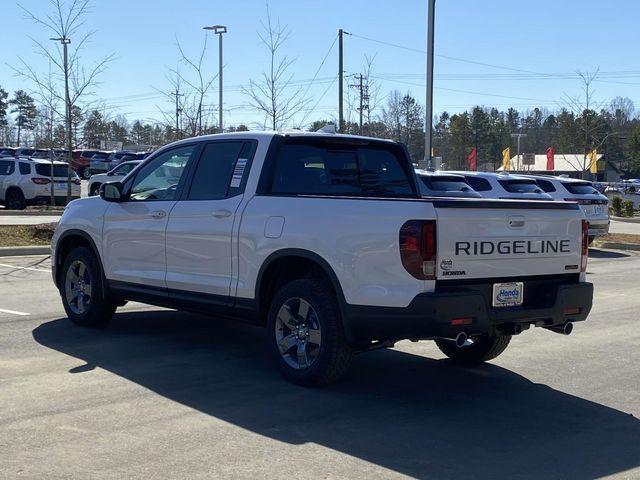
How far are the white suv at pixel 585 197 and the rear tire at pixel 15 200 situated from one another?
15.7 meters

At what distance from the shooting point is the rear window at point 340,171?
725 centimetres

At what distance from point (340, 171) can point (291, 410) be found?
→ 2428mm

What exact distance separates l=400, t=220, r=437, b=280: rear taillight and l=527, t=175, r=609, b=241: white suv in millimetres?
14975

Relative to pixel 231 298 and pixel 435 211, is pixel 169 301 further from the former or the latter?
pixel 435 211

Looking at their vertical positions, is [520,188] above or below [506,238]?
above

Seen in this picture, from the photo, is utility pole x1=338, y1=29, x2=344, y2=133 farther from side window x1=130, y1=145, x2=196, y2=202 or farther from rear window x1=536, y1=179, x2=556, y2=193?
side window x1=130, y1=145, x2=196, y2=202

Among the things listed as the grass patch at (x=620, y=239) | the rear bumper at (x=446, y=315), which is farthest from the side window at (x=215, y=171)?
the grass patch at (x=620, y=239)

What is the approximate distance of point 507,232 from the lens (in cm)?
627

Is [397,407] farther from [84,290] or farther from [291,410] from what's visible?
[84,290]

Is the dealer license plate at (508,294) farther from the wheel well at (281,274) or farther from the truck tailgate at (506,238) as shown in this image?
the wheel well at (281,274)

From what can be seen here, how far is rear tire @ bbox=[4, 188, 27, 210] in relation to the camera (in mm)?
26281

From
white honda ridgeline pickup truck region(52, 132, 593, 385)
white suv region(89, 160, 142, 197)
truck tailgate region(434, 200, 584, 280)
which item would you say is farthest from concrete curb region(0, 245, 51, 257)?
white suv region(89, 160, 142, 197)

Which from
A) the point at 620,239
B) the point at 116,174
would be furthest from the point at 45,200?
the point at 620,239

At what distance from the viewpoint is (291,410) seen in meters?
5.97
